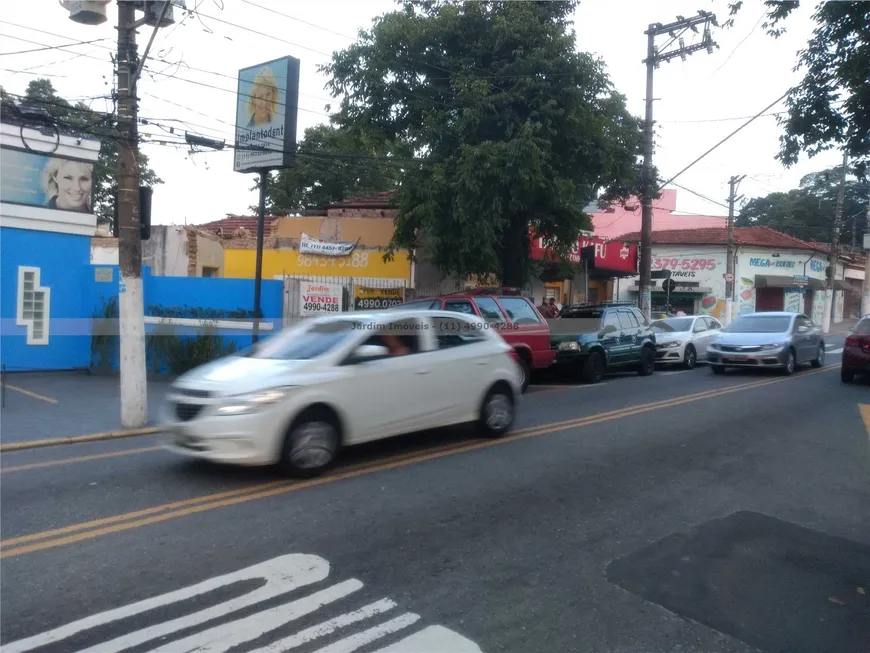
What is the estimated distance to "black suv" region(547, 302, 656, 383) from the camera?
16797mm

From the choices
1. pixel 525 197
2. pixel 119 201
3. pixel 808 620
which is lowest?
pixel 808 620

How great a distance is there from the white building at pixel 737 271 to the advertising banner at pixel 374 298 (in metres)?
21.8

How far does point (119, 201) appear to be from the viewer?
10.5m

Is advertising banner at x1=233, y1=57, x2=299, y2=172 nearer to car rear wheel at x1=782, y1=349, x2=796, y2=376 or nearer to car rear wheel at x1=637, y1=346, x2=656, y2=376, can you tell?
car rear wheel at x1=637, y1=346, x2=656, y2=376

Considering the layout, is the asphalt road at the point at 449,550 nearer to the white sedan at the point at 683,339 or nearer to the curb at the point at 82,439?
the curb at the point at 82,439

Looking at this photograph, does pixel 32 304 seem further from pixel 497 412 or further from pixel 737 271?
pixel 737 271

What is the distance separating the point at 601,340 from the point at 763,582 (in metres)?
11.9

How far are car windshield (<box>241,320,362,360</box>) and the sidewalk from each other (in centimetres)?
318

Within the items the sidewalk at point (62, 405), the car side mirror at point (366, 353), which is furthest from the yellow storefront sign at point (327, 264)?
the car side mirror at point (366, 353)

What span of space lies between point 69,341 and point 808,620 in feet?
48.9

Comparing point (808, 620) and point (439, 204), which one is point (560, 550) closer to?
point (808, 620)

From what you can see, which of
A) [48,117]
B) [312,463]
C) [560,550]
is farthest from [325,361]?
[48,117]

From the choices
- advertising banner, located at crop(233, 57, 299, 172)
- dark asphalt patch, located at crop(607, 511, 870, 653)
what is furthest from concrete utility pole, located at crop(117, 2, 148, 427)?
dark asphalt patch, located at crop(607, 511, 870, 653)

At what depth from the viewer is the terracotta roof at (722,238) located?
132ft
